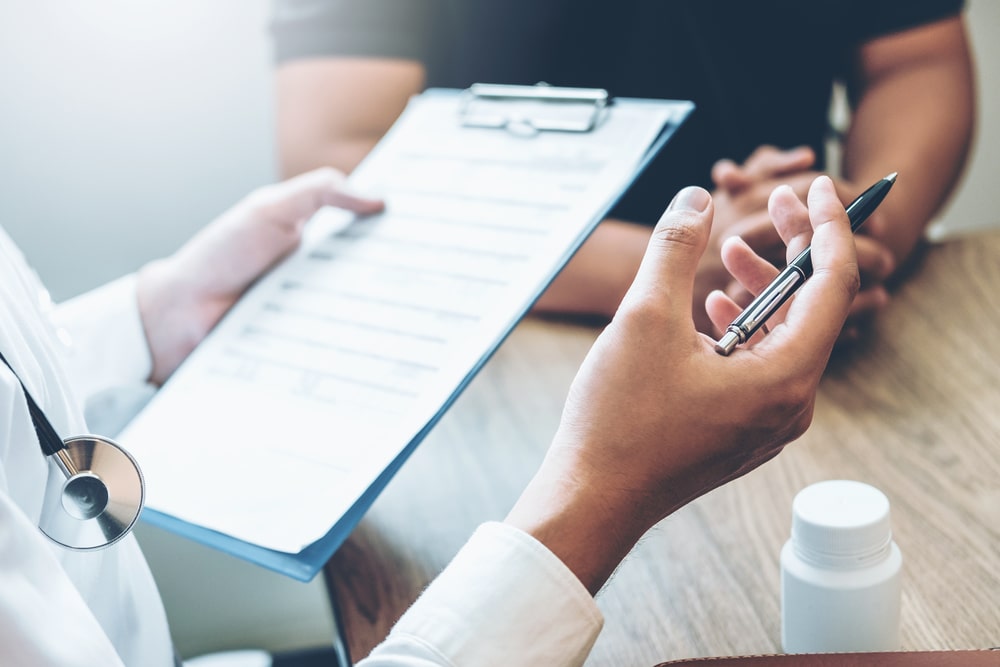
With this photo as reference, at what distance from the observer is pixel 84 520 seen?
449mm

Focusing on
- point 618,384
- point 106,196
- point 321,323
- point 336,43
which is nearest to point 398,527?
point 321,323

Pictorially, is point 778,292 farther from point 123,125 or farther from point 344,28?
point 123,125

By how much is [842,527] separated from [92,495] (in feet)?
1.22

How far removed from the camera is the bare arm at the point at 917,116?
3.12 ft

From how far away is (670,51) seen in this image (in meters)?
1.09

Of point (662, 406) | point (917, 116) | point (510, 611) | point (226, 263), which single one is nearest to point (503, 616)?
point (510, 611)

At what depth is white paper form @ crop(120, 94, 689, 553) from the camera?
0.54m

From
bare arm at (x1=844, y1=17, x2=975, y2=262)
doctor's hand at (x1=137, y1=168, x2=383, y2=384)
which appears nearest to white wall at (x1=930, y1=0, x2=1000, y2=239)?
bare arm at (x1=844, y1=17, x2=975, y2=262)

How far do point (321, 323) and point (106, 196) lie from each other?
776 millimetres

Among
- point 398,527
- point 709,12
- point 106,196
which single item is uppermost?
point 709,12

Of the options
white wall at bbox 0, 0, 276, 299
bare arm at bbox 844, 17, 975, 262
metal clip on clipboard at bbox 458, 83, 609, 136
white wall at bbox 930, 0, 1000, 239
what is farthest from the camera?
white wall at bbox 930, 0, 1000, 239

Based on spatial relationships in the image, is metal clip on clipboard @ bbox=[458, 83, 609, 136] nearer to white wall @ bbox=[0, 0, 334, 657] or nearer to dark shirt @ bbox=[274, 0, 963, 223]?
dark shirt @ bbox=[274, 0, 963, 223]

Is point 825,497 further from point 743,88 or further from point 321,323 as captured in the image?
point 743,88

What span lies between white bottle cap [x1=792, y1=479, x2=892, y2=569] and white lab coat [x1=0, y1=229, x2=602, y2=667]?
0.12 meters
